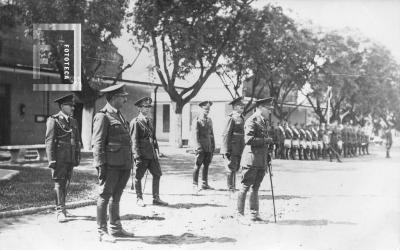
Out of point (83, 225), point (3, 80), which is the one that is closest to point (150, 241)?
point (83, 225)

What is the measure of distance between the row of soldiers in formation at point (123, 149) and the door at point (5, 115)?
12.5m

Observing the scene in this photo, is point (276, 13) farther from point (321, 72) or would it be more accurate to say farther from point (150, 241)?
point (150, 241)

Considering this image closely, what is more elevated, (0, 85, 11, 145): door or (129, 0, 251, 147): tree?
(129, 0, 251, 147): tree

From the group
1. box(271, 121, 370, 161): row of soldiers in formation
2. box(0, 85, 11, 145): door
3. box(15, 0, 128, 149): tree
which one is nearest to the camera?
box(15, 0, 128, 149): tree

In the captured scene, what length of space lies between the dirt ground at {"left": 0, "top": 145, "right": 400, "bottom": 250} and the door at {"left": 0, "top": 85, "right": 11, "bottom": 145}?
38.3 feet

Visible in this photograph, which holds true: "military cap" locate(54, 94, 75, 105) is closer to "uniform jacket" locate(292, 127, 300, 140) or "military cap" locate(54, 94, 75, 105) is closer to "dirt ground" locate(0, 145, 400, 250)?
"dirt ground" locate(0, 145, 400, 250)

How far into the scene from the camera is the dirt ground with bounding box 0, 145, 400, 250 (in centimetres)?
594

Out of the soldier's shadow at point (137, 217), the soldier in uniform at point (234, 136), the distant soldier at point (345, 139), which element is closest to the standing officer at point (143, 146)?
the soldier's shadow at point (137, 217)

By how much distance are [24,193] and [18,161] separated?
21.9 feet

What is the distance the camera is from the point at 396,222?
7.37 meters

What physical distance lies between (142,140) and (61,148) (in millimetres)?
1570

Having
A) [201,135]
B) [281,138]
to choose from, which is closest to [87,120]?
[281,138]

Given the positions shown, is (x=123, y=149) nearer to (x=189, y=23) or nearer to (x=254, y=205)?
(x=254, y=205)

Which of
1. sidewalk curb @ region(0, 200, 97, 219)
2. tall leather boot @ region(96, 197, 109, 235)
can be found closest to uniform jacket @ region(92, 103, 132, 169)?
tall leather boot @ region(96, 197, 109, 235)
